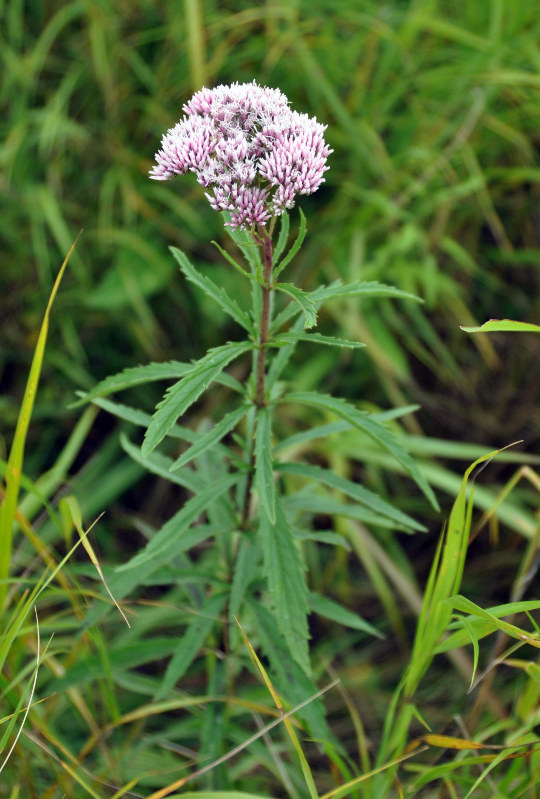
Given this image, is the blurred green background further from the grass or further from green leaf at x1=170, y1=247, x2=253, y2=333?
green leaf at x1=170, y1=247, x2=253, y2=333

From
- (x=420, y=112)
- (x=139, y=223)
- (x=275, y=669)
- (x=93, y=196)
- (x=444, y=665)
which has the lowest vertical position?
(x=444, y=665)

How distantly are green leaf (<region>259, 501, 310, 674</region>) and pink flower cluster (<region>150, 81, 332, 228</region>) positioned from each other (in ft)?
1.95

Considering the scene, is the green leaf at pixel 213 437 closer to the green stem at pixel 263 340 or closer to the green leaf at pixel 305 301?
the green stem at pixel 263 340

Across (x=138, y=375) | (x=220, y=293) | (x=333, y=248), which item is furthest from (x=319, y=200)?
(x=138, y=375)

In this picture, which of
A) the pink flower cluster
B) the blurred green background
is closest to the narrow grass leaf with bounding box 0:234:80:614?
the pink flower cluster

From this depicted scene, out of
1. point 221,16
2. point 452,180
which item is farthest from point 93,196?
point 452,180

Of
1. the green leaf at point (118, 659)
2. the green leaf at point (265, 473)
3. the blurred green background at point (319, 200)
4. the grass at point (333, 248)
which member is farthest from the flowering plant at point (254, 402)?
the blurred green background at point (319, 200)

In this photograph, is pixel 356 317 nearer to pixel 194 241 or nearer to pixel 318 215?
pixel 318 215

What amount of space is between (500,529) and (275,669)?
4.86 ft

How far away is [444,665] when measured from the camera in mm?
2438

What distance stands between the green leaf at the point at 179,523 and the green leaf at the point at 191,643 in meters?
0.22

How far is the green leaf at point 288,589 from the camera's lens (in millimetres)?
1316

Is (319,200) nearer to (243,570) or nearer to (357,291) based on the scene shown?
(357,291)

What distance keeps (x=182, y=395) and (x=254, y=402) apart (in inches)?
12.0
